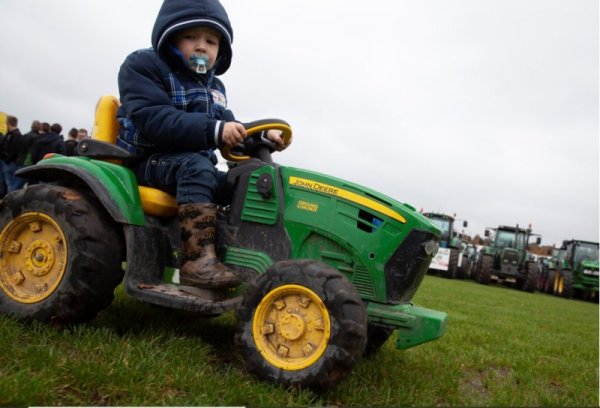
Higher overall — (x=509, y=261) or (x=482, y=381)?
(x=509, y=261)

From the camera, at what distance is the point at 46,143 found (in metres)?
8.85

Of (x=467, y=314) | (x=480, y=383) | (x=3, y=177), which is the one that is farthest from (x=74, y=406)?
(x=3, y=177)

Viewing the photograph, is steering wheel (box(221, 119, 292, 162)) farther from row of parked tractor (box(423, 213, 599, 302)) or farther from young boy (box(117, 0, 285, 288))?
row of parked tractor (box(423, 213, 599, 302))

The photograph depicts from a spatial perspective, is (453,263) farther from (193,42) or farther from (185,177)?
(185,177)

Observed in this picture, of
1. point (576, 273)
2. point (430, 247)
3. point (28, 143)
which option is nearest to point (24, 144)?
point (28, 143)

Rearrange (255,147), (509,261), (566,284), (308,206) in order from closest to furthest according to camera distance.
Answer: (308,206), (255,147), (566,284), (509,261)

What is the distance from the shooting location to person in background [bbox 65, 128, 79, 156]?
843 centimetres

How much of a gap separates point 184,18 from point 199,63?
0.27 m

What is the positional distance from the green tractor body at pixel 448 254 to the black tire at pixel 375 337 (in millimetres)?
15037

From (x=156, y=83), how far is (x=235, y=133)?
2.01 feet

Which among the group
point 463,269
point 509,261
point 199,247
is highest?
point 509,261

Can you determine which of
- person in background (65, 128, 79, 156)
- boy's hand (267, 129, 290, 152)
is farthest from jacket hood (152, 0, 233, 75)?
person in background (65, 128, 79, 156)

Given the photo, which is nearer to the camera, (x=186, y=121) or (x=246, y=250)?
(x=186, y=121)

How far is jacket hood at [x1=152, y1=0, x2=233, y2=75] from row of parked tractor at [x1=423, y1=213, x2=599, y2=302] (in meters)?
17.0
